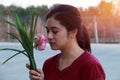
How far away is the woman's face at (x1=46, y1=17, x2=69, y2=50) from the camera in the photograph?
38.4 inches

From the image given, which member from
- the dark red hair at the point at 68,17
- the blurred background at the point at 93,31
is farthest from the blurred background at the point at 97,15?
the dark red hair at the point at 68,17

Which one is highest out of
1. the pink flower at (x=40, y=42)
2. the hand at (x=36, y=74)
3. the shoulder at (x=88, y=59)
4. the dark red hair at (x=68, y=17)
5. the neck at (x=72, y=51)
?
the dark red hair at (x=68, y=17)

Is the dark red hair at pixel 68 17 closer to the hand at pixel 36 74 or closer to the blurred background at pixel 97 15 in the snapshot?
the hand at pixel 36 74

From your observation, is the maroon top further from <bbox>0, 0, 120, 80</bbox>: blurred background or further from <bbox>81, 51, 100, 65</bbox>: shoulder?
<bbox>0, 0, 120, 80</bbox>: blurred background

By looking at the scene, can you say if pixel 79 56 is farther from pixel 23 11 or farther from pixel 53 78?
pixel 23 11

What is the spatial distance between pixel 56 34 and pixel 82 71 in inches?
4.7

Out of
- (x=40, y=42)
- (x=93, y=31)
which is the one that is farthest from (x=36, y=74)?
(x=93, y=31)

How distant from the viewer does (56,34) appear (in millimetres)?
981

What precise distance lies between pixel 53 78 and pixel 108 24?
1.67 meters

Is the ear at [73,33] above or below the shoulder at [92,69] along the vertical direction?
above

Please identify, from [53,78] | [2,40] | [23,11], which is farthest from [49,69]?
[2,40]

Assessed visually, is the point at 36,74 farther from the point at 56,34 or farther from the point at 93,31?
the point at 93,31

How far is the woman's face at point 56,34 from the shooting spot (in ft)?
3.20

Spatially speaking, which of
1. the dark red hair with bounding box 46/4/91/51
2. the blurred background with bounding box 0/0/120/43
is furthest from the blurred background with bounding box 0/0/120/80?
the dark red hair with bounding box 46/4/91/51
